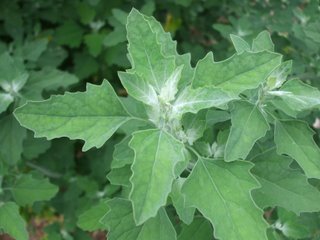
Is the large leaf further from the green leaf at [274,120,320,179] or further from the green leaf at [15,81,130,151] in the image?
the green leaf at [15,81,130,151]

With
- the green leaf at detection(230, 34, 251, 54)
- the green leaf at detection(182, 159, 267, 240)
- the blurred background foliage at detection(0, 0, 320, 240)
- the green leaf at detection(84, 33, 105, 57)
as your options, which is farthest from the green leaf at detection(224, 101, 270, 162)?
the green leaf at detection(84, 33, 105, 57)

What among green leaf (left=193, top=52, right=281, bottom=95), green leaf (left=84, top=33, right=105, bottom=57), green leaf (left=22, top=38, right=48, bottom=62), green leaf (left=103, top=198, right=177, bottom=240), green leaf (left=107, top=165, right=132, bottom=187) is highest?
green leaf (left=193, top=52, right=281, bottom=95)

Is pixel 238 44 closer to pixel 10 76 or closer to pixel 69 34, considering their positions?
pixel 10 76

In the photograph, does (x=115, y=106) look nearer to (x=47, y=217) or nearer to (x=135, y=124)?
(x=135, y=124)

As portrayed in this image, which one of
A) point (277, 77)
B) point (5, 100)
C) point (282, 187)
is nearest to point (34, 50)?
point (5, 100)

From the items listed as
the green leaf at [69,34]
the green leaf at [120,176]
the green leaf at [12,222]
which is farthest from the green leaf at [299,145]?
the green leaf at [69,34]

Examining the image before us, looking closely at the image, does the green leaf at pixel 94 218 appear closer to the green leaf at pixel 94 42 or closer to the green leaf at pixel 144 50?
the green leaf at pixel 144 50
